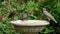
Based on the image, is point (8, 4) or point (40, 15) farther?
point (8, 4)

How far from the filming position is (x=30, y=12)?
24.0 ft

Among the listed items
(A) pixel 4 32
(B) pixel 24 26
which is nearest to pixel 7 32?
(A) pixel 4 32

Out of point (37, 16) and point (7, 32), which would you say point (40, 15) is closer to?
point (37, 16)

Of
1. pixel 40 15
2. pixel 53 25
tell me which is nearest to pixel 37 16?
pixel 40 15

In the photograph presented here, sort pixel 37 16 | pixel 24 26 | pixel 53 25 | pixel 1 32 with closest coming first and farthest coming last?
pixel 24 26 < pixel 1 32 < pixel 53 25 < pixel 37 16

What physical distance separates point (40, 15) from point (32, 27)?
1.65 m

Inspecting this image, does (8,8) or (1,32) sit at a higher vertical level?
(8,8)

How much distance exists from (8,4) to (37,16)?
1103 millimetres

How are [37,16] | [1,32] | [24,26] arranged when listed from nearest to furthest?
[24,26], [1,32], [37,16]

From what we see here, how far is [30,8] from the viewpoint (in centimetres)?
752

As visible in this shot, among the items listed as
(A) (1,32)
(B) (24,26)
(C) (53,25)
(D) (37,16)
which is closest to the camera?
(B) (24,26)

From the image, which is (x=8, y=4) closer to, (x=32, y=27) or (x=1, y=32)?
(x=1, y=32)

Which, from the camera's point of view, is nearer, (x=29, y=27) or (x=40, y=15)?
(x=29, y=27)

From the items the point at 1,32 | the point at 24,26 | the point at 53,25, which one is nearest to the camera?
the point at 24,26
